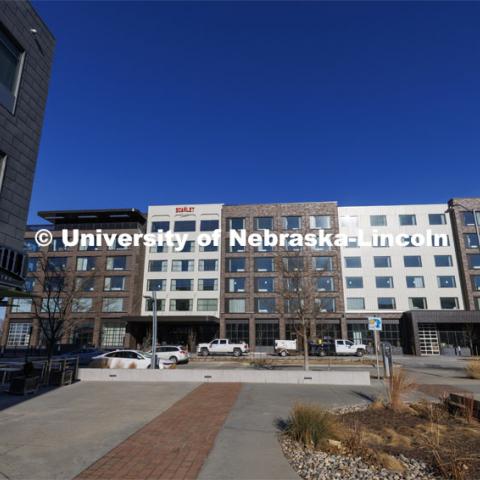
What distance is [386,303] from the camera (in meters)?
49.6

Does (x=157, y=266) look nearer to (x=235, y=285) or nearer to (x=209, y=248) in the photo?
(x=209, y=248)

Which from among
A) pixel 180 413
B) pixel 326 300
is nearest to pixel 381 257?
pixel 326 300

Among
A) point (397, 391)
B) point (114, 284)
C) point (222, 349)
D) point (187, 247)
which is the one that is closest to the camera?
point (397, 391)

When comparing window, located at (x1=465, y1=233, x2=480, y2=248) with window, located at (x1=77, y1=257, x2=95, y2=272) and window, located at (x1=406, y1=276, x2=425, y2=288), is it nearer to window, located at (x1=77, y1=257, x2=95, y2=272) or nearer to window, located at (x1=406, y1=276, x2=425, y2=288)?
window, located at (x1=406, y1=276, x2=425, y2=288)

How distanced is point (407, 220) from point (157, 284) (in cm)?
3690

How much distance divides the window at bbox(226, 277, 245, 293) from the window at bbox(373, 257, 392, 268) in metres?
18.5

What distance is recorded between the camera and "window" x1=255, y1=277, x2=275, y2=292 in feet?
170

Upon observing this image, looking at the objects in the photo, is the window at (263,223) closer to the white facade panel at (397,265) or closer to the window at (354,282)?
the white facade panel at (397,265)

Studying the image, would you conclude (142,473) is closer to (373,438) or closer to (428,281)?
(373,438)

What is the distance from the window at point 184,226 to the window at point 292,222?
542 inches

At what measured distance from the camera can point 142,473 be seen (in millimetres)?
5645

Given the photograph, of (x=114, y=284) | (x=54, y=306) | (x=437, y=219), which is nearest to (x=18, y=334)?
(x=114, y=284)

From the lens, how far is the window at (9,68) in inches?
390

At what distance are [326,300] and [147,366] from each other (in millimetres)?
31199
